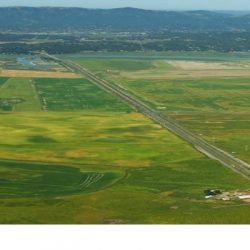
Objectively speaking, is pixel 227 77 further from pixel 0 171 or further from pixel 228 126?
pixel 0 171

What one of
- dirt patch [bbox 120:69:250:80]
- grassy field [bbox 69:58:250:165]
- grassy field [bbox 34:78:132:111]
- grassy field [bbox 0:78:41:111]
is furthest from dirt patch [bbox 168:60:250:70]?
grassy field [bbox 0:78:41:111]

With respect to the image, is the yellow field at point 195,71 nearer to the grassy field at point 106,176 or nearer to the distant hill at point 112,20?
the grassy field at point 106,176

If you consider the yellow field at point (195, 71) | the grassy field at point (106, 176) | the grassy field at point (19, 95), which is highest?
the grassy field at point (106, 176)

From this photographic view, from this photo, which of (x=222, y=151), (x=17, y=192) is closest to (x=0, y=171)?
(x=17, y=192)

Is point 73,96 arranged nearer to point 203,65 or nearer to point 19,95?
point 19,95

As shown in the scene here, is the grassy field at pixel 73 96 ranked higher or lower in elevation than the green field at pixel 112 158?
lower

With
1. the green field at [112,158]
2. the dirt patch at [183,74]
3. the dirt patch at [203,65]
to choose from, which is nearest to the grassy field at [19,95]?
the green field at [112,158]

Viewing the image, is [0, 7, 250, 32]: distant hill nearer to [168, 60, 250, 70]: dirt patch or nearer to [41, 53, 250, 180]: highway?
[168, 60, 250, 70]: dirt patch
